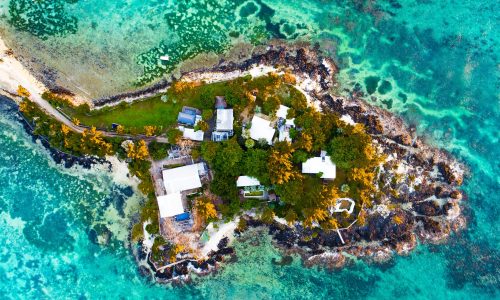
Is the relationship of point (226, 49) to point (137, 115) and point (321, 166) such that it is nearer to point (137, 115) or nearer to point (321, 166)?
point (137, 115)

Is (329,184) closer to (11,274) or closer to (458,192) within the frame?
(458,192)

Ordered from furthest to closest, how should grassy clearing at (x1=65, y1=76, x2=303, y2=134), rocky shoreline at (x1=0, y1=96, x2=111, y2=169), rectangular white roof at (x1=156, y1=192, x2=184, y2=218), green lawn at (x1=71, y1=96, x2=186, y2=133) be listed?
rocky shoreline at (x1=0, y1=96, x2=111, y2=169), green lawn at (x1=71, y1=96, x2=186, y2=133), grassy clearing at (x1=65, y1=76, x2=303, y2=134), rectangular white roof at (x1=156, y1=192, x2=184, y2=218)

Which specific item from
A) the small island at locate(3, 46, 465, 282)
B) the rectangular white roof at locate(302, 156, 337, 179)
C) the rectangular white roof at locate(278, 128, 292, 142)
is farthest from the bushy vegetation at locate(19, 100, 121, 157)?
the rectangular white roof at locate(302, 156, 337, 179)

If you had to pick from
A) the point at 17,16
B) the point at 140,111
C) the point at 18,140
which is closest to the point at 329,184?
the point at 140,111

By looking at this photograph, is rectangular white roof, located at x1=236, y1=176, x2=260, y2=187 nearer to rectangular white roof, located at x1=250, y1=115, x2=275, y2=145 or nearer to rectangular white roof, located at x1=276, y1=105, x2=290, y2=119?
rectangular white roof, located at x1=250, y1=115, x2=275, y2=145

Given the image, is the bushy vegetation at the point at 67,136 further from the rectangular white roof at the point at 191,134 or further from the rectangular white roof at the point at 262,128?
the rectangular white roof at the point at 262,128

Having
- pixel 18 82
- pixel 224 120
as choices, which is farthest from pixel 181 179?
pixel 18 82

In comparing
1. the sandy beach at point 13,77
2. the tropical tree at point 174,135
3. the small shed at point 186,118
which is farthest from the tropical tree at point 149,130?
the sandy beach at point 13,77
